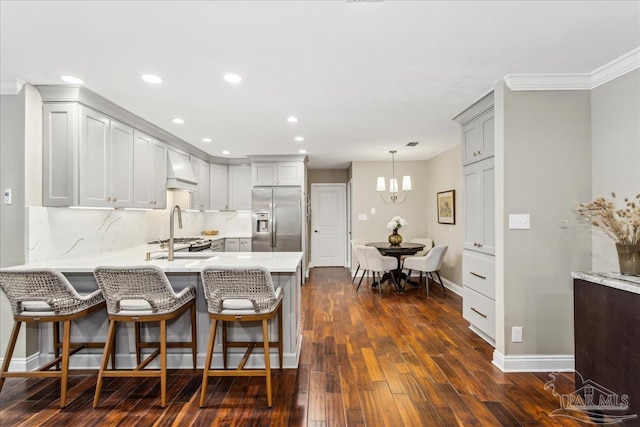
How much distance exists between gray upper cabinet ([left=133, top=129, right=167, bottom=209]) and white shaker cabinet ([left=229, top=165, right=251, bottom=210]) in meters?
1.95

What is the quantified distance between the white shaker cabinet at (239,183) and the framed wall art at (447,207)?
362 centimetres

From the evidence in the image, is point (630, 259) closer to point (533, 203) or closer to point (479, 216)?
point (533, 203)

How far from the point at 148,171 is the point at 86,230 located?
1004 mm

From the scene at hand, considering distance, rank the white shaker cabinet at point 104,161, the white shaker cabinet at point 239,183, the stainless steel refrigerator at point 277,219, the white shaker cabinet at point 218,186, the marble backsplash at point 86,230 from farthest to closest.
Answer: the white shaker cabinet at point 239,183 → the white shaker cabinet at point 218,186 → the stainless steel refrigerator at point 277,219 → the white shaker cabinet at point 104,161 → the marble backsplash at point 86,230

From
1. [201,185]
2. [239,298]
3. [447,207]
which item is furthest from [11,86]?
[447,207]

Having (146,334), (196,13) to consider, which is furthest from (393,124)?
(146,334)

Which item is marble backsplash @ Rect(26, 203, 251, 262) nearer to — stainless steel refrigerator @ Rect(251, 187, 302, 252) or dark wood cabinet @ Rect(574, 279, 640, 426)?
stainless steel refrigerator @ Rect(251, 187, 302, 252)

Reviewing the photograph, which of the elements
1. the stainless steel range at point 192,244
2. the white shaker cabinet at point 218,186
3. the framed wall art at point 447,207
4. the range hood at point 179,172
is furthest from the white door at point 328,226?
the range hood at point 179,172

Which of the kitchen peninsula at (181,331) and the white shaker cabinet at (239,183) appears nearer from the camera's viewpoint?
the kitchen peninsula at (181,331)

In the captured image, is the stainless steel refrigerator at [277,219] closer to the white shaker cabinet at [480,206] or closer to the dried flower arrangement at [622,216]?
the white shaker cabinet at [480,206]

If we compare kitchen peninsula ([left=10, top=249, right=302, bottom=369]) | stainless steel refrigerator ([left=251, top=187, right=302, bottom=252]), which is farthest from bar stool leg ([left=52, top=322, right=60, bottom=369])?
stainless steel refrigerator ([left=251, top=187, right=302, bottom=252])

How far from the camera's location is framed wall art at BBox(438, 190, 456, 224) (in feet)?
17.7

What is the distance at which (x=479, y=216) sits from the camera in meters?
3.29

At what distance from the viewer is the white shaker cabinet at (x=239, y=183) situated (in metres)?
6.43
